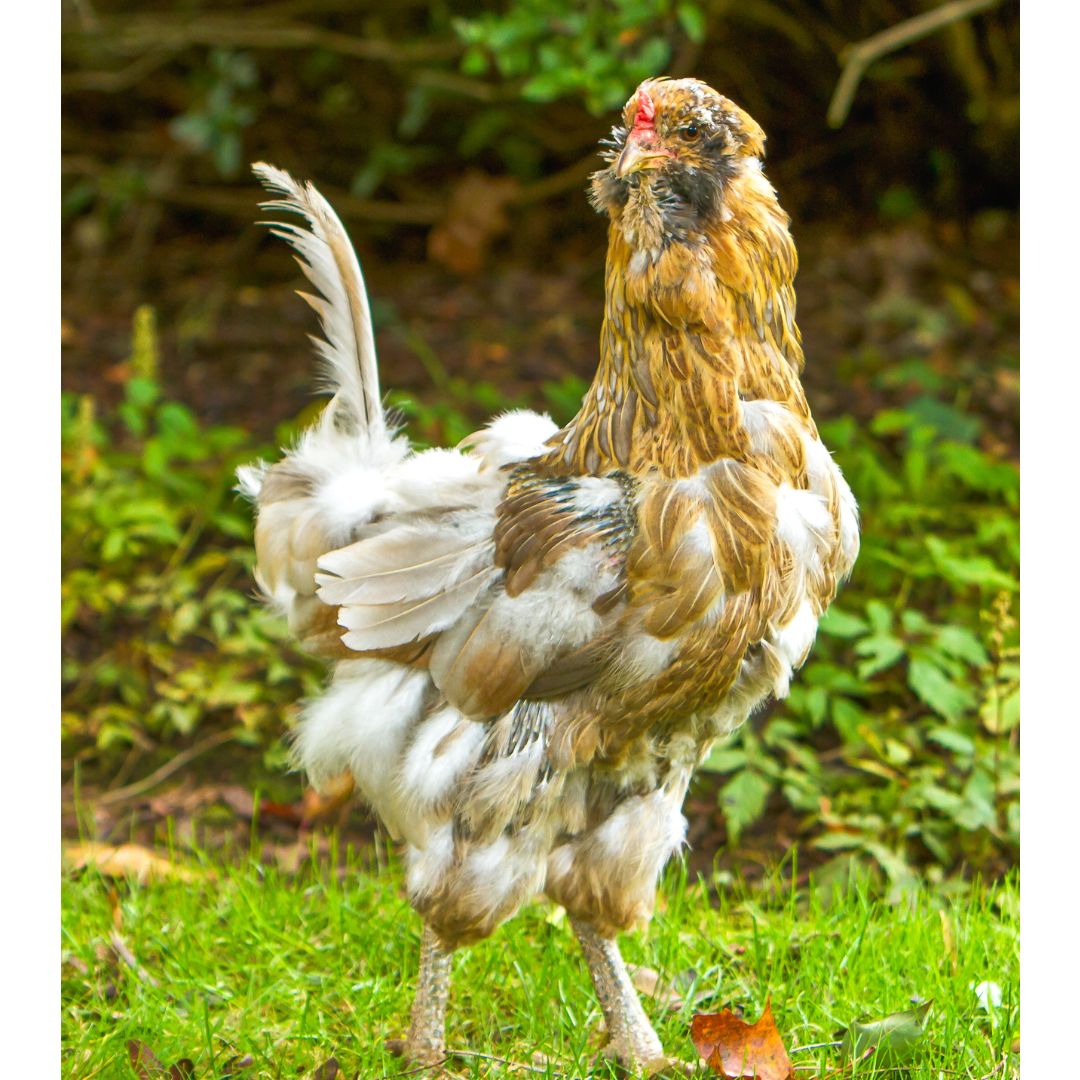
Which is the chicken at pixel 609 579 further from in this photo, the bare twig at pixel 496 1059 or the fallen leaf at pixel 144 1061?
the fallen leaf at pixel 144 1061

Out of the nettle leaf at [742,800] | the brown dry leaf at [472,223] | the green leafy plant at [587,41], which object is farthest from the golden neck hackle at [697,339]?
the brown dry leaf at [472,223]

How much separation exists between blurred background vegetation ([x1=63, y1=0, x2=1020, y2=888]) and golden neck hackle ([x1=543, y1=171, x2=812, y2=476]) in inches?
48.3

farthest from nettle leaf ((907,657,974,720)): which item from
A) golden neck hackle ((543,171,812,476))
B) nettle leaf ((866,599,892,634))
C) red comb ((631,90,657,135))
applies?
red comb ((631,90,657,135))

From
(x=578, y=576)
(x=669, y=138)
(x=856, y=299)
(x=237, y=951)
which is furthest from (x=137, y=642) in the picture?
(x=856, y=299)

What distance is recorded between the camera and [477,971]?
306 cm

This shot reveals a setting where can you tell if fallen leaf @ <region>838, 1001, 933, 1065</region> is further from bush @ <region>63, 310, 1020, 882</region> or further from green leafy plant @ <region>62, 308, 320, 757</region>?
green leafy plant @ <region>62, 308, 320, 757</region>

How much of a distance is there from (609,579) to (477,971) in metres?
1.19

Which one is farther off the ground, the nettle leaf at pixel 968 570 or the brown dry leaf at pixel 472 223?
the brown dry leaf at pixel 472 223

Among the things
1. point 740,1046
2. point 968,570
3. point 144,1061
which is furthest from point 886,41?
point 144,1061

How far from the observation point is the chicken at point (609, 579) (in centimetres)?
229

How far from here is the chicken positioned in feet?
7.53

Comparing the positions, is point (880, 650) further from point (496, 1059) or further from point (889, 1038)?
point (496, 1059)

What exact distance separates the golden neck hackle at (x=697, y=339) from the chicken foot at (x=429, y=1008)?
1027mm

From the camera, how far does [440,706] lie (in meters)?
2.53
